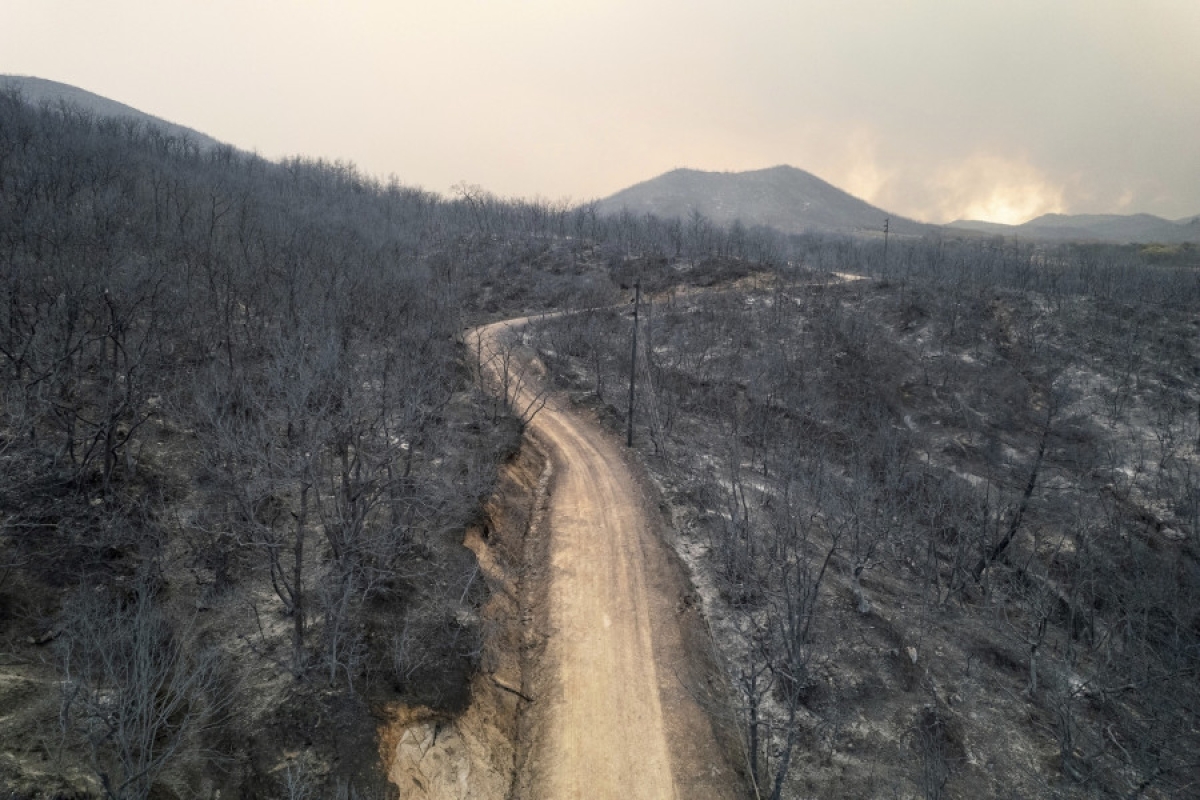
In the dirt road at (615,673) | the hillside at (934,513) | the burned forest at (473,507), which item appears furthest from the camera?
the hillside at (934,513)

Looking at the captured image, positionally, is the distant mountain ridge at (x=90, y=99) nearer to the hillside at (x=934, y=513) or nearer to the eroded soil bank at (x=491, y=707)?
the hillside at (x=934, y=513)

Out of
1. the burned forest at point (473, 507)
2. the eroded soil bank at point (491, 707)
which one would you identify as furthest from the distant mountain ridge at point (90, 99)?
the eroded soil bank at point (491, 707)

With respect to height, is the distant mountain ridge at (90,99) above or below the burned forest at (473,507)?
above

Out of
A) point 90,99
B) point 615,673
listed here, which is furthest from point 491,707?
point 90,99

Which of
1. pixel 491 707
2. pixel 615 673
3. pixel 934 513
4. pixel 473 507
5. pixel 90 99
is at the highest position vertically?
pixel 90 99

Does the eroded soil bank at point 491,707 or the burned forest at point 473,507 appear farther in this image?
the eroded soil bank at point 491,707

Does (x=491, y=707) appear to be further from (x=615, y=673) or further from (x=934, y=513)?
(x=934, y=513)

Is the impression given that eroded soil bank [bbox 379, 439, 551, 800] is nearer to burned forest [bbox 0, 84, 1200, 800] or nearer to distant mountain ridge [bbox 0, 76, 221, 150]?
burned forest [bbox 0, 84, 1200, 800]

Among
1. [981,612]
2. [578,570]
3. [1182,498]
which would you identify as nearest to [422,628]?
[578,570]

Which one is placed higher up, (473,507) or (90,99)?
(90,99)
